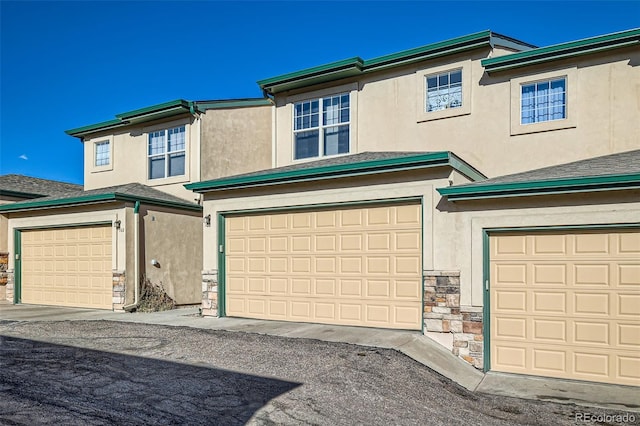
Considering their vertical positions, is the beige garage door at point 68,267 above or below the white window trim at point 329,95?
below

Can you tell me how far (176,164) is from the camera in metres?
17.2

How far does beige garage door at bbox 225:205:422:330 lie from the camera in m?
10.4

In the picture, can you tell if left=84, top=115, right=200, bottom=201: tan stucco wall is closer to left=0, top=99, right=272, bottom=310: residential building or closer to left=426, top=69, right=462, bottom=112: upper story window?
left=0, top=99, right=272, bottom=310: residential building

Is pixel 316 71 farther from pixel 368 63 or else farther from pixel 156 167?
pixel 156 167

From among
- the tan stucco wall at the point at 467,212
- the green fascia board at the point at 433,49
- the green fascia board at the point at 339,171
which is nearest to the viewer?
the tan stucco wall at the point at 467,212

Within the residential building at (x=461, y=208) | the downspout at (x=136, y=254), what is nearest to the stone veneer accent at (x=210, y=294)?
the residential building at (x=461, y=208)

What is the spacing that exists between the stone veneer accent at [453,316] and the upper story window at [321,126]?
19.7 feet

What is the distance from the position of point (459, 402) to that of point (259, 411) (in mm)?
3051

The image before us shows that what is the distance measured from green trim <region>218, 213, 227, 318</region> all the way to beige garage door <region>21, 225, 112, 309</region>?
3.99m

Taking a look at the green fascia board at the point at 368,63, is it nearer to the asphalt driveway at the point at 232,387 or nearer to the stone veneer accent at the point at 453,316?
the stone veneer accent at the point at 453,316

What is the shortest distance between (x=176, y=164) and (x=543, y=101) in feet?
37.7

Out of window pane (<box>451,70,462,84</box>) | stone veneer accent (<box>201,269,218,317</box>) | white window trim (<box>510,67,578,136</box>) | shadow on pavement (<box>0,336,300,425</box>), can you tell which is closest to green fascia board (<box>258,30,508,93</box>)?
window pane (<box>451,70,462,84</box>)

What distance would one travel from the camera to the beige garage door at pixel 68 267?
15.0 metres

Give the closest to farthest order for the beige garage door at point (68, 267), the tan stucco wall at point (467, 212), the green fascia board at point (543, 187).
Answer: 1. the green fascia board at point (543, 187)
2. the tan stucco wall at point (467, 212)
3. the beige garage door at point (68, 267)
